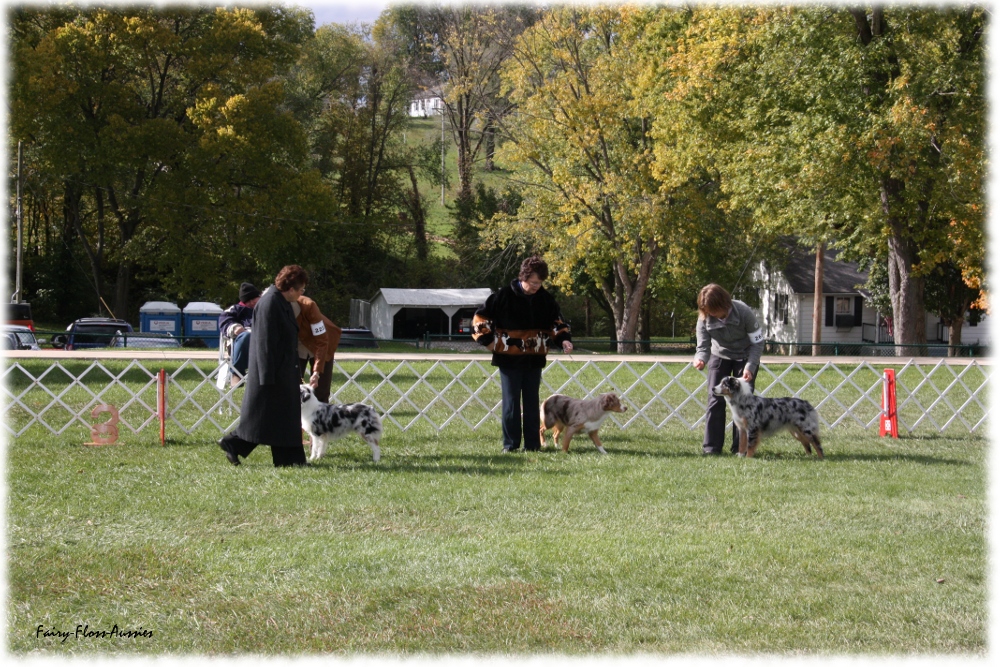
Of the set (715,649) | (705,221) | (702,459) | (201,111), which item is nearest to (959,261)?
(705,221)

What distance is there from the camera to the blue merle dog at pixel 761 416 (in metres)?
8.09

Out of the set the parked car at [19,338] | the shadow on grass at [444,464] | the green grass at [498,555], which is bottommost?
the green grass at [498,555]

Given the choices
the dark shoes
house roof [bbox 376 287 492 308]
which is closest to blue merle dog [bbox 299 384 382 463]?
the dark shoes

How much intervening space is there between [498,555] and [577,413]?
3617 millimetres

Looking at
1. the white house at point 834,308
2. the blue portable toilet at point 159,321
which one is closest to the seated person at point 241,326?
the blue portable toilet at point 159,321

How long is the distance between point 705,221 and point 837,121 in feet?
29.1

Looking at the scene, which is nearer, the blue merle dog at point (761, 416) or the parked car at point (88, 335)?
the blue merle dog at point (761, 416)

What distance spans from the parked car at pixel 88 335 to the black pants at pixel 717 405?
57.6 feet

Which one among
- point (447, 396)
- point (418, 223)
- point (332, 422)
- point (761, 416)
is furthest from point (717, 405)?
point (418, 223)

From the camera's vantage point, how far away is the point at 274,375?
285 inches

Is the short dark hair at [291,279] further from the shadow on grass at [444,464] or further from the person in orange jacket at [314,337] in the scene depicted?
the shadow on grass at [444,464]

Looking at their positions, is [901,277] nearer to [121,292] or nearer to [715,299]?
[715,299]

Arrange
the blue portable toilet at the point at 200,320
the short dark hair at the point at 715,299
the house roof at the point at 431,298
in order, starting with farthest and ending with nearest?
the house roof at the point at 431,298 → the blue portable toilet at the point at 200,320 → the short dark hair at the point at 715,299

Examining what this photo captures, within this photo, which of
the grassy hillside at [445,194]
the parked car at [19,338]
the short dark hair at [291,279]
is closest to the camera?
the short dark hair at [291,279]
